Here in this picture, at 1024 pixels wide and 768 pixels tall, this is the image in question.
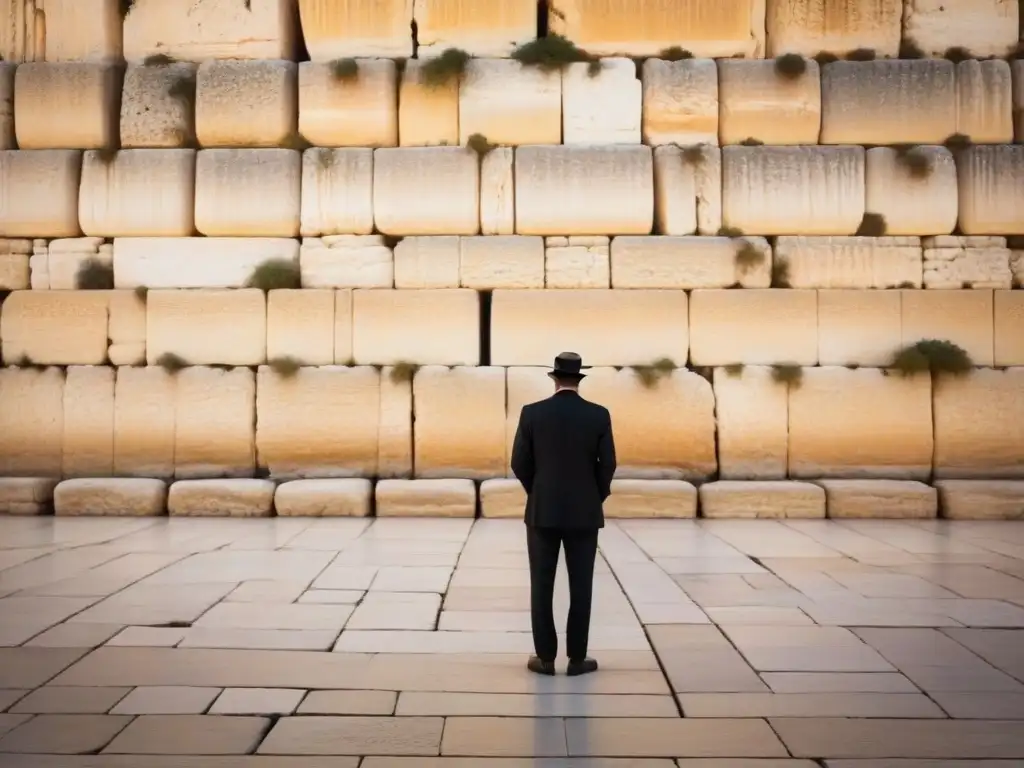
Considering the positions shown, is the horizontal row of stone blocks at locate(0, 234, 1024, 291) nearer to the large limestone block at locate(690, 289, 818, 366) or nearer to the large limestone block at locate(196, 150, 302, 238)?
the large limestone block at locate(690, 289, 818, 366)

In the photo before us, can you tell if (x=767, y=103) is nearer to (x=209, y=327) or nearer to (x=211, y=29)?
(x=211, y=29)

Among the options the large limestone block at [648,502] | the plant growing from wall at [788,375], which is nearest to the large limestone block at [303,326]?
the large limestone block at [648,502]

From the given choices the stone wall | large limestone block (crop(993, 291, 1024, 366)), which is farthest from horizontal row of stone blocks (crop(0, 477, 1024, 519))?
large limestone block (crop(993, 291, 1024, 366))

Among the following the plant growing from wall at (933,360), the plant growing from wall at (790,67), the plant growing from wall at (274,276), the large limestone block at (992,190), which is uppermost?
the plant growing from wall at (790,67)

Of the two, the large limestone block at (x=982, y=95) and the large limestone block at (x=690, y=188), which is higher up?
the large limestone block at (x=982, y=95)

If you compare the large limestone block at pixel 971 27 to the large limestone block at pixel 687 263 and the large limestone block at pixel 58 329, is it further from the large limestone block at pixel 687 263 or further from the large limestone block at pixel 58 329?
the large limestone block at pixel 58 329

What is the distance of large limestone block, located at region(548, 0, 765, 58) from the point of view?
8266mm

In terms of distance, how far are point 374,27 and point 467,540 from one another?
5.51 metres

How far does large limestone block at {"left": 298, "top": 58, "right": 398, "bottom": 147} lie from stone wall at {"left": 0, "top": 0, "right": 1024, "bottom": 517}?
0.03 metres

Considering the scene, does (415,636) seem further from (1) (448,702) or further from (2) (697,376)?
(2) (697,376)

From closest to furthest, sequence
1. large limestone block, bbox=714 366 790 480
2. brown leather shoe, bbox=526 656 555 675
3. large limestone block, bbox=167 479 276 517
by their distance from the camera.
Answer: brown leather shoe, bbox=526 656 555 675 < large limestone block, bbox=167 479 276 517 < large limestone block, bbox=714 366 790 480

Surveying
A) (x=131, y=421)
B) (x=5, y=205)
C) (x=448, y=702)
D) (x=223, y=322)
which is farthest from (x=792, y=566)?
(x=5, y=205)

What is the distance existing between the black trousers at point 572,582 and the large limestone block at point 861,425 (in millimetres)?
4985

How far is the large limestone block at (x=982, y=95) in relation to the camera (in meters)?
8.12
